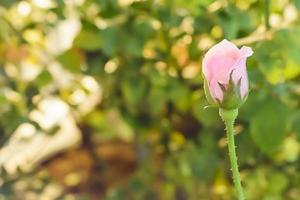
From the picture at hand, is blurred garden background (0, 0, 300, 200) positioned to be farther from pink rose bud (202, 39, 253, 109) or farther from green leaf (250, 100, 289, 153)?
pink rose bud (202, 39, 253, 109)

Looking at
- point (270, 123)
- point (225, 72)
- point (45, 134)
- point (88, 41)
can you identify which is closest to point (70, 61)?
point (88, 41)

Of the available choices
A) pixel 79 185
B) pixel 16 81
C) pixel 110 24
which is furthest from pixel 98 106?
pixel 110 24

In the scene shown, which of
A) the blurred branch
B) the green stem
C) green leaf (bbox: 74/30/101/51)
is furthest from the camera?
green leaf (bbox: 74/30/101/51)

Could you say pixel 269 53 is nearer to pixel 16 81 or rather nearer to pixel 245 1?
pixel 245 1

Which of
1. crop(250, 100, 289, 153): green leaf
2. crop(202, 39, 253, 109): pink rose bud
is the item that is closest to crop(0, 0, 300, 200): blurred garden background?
crop(250, 100, 289, 153): green leaf

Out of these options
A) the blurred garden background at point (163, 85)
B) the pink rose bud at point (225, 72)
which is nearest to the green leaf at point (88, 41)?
the blurred garden background at point (163, 85)
